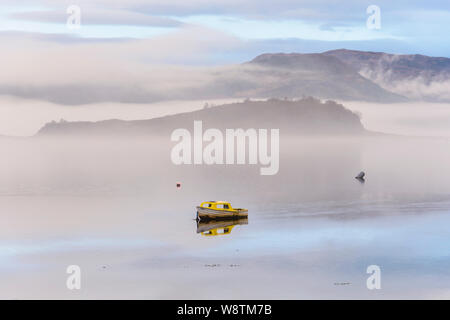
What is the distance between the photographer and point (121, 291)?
6041 centimetres

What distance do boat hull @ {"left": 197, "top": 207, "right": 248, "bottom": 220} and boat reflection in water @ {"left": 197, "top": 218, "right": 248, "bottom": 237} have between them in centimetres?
52

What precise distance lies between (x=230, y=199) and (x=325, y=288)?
68371mm

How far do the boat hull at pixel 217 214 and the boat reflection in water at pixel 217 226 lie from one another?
522 millimetres

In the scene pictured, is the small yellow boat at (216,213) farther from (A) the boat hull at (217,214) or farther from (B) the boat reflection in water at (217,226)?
(B) the boat reflection in water at (217,226)

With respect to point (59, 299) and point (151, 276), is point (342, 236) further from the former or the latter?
point (59, 299)

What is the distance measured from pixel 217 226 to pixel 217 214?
136 inches

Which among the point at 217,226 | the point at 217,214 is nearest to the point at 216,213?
the point at 217,214

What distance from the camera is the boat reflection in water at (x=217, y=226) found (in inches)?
3506

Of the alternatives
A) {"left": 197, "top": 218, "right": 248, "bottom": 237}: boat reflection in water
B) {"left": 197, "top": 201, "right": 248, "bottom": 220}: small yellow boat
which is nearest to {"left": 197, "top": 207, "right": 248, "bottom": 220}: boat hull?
{"left": 197, "top": 201, "right": 248, "bottom": 220}: small yellow boat

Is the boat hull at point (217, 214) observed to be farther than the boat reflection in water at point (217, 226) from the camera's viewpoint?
Yes

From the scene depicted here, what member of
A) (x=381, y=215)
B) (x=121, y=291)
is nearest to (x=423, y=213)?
(x=381, y=215)

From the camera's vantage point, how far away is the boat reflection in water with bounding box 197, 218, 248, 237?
89.1 meters

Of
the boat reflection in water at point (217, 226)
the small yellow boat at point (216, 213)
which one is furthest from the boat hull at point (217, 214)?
the boat reflection in water at point (217, 226)

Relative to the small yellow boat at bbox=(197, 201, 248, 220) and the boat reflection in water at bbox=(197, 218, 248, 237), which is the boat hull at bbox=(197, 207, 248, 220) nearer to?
the small yellow boat at bbox=(197, 201, 248, 220)
